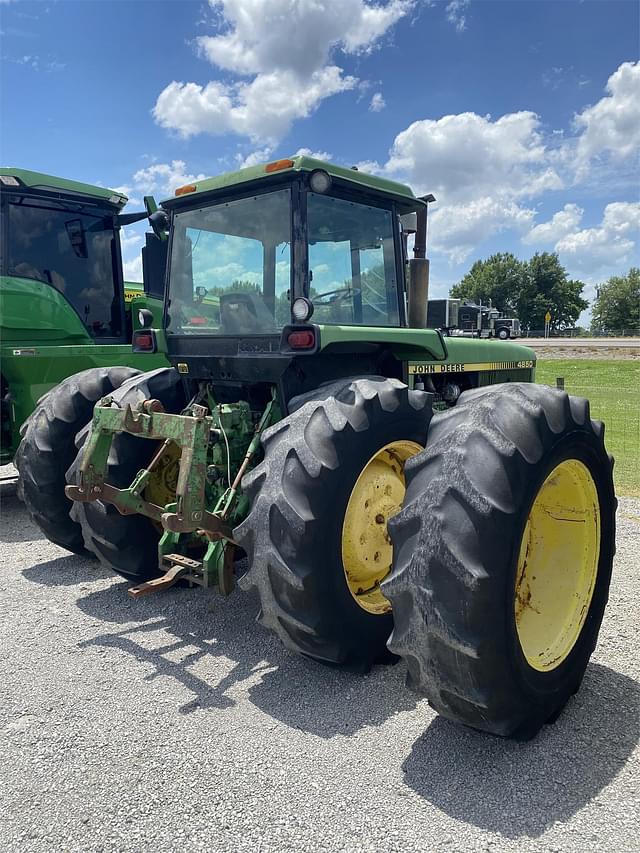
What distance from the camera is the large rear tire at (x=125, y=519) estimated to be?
4383mm

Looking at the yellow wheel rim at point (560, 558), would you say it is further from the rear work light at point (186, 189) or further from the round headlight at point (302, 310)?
the rear work light at point (186, 189)

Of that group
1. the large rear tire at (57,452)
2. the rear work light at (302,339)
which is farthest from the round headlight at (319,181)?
the large rear tire at (57,452)

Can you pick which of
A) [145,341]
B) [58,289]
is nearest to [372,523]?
[145,341]

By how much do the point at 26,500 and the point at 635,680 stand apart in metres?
4.31

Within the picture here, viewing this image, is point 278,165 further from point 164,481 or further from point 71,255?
point 71,255

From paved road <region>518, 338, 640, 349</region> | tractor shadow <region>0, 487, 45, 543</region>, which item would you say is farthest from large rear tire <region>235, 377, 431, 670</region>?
paved road <region>518, 338, 640, 349</region>

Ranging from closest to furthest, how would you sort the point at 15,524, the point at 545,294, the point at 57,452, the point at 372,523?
the point at 372,523
the point at 57,452
the point at 15,524
the point at 545,294

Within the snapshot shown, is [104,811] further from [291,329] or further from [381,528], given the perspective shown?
[291,329]

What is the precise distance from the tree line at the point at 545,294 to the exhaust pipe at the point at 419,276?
7684 cm

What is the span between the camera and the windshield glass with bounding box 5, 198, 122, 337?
24.2ft

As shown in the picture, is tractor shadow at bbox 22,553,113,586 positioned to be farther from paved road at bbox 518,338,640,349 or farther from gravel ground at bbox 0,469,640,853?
paved road at bbox 518,338,640,349

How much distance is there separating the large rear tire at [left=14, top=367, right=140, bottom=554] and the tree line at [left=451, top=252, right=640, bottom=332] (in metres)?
77.4

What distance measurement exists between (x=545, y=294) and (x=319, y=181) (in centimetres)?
8268

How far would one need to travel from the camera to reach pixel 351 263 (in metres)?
4.30
